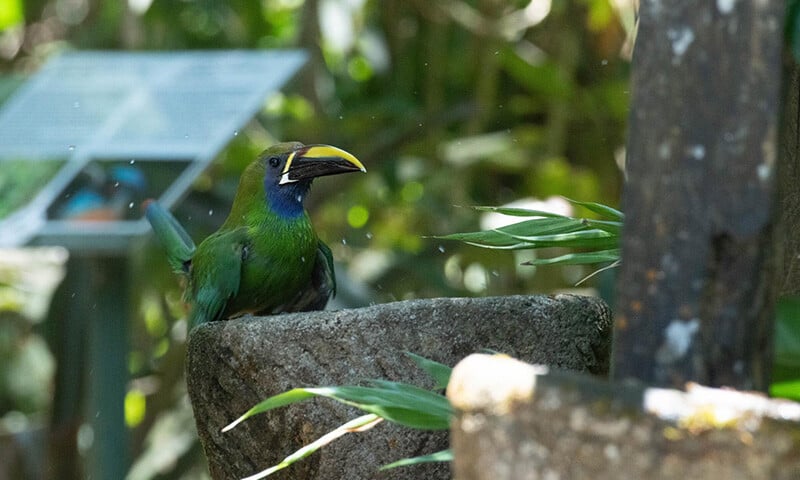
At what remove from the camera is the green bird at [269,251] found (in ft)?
10.2

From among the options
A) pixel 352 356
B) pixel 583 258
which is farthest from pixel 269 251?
pixel 583 258

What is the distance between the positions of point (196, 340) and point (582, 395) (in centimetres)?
136

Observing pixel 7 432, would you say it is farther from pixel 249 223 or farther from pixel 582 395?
pixel 582 395

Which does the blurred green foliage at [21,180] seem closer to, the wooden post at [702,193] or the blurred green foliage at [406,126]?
the blurred green foliage at [406,126]

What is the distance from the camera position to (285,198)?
3.25 meters

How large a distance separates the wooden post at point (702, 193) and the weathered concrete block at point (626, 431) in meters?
0.11

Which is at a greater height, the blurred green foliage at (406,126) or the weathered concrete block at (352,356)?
the weathered concrete block at (352,356)

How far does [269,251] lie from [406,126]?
12.1ft

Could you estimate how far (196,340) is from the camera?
2.54 meters

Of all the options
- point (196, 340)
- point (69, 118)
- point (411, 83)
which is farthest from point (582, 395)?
point (411, 83)

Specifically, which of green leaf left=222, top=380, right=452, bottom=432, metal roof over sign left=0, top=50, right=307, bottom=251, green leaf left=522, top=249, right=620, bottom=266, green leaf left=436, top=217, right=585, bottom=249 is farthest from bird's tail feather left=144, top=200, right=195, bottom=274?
green leaf left=222, top=380, right=452, bottom=432

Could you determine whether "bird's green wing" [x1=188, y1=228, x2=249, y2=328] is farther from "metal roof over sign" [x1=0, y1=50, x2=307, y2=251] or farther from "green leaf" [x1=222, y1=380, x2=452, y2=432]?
"green leaf" [x1=222, y1=380, x2=452, y2=432]

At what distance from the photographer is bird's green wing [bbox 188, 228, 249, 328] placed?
3055mm

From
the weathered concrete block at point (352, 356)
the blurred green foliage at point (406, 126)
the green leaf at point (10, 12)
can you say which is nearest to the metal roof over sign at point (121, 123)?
A: the blurred green foliage at point (406, 126)
